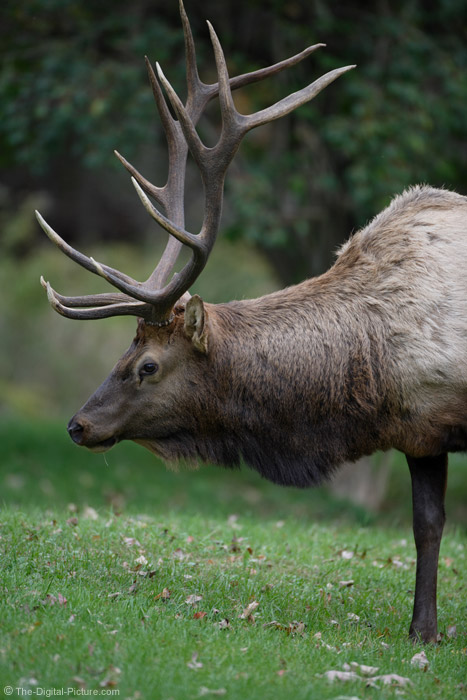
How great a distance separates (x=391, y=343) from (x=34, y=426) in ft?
33.3

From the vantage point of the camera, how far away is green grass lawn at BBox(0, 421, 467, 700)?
3.95 meters

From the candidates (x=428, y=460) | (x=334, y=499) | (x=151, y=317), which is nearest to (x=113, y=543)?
(x=151, y=317)

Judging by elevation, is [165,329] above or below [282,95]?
below

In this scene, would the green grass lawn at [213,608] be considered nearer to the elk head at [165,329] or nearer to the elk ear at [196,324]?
the elk head at [165,329]

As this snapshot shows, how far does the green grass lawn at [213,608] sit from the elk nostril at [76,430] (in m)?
0.72

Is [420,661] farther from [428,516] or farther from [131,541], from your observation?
[131,541]

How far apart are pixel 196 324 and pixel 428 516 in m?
1.85

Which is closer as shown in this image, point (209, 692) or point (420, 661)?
point (209, 692)

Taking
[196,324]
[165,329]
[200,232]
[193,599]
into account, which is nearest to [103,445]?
[165,329]

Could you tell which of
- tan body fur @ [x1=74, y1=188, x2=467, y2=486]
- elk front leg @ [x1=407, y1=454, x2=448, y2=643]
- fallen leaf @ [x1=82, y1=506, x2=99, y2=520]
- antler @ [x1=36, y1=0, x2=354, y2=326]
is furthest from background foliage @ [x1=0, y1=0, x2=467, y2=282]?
elk front leg @ [x1=407, y1=454, x2=448, y2=643]

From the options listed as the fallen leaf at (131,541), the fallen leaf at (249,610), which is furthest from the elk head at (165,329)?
the fallen leaf at (249,610)

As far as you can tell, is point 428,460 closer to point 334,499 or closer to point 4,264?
point 334,499

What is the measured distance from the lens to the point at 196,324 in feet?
17.3

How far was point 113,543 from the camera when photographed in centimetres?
586
